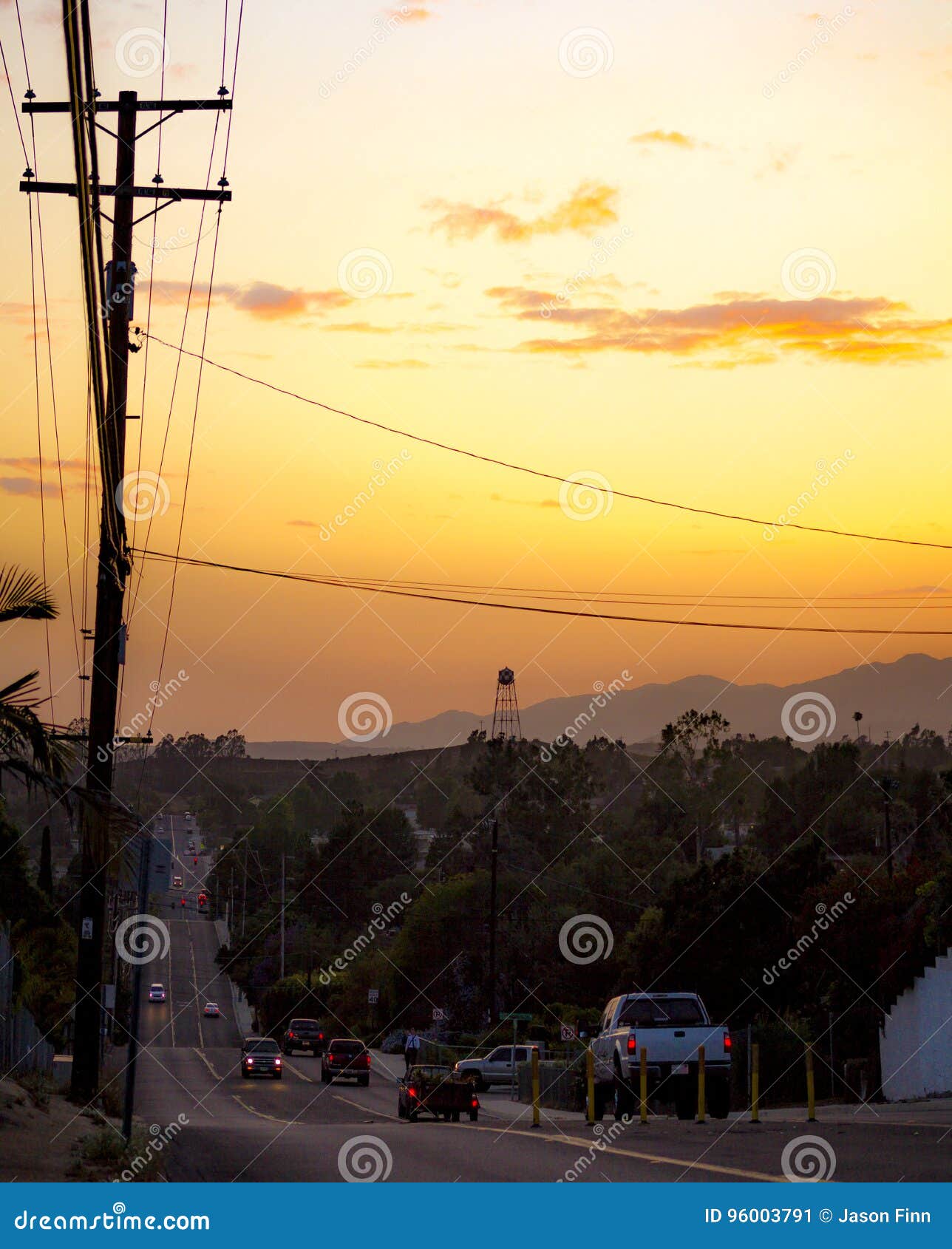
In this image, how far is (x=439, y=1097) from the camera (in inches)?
1137

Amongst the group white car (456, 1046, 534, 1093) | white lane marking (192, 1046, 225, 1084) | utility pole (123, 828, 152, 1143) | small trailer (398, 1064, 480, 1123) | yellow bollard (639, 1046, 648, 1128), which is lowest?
white lane marking (192, 1046, 225, 1084)

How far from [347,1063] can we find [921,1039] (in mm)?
25705


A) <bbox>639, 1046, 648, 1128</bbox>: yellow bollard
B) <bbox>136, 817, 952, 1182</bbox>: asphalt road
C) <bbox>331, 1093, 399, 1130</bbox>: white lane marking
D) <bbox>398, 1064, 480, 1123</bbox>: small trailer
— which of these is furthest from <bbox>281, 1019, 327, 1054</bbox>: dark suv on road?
<bbox>639, 1046, 648, 1128</bbox>: yellow bollard

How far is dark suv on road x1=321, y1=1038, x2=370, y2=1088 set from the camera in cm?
4931

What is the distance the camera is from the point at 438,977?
71438 mm

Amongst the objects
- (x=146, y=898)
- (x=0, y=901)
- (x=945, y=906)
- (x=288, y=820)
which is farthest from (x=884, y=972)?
(x=288, y=820)

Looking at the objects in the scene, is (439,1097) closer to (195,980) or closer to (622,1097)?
(622,1097)

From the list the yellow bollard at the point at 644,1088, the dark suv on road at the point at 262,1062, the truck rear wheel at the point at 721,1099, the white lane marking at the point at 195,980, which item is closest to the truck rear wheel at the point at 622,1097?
the truck rear wheel at the point at 721,1099

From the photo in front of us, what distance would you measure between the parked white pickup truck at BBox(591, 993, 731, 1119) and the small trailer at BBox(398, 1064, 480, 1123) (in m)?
5.98

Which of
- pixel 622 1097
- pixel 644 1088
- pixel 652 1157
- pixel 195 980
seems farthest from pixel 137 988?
pixel 195 980

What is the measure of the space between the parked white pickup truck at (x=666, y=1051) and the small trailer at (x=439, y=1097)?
235 inches

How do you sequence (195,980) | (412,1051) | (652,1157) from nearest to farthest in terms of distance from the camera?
(652,1157)
(412,1051)
(195,980)

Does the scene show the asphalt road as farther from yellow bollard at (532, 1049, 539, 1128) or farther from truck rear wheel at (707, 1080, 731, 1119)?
truck rear wheel at (707, 1080, 731, 1119)

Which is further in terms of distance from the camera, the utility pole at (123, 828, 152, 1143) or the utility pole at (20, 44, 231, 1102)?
the utility pole at (20, 44, 231, 1102)
